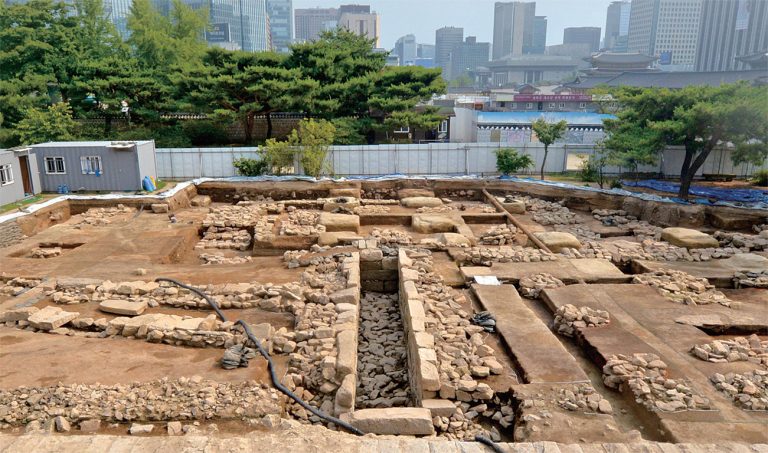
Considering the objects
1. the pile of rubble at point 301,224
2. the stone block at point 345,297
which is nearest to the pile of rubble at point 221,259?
the pile of rubble at point 301,224

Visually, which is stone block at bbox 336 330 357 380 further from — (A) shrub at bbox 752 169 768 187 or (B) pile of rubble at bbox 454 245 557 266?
(A) shrub at bbox 752 169 768 187

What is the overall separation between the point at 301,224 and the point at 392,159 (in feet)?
23.9

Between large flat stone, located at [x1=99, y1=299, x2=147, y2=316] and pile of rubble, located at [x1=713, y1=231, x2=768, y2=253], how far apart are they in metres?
11.9

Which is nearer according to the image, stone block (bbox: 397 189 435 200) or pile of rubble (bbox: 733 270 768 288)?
pile of rubble (bbox: 733 270 768 288)

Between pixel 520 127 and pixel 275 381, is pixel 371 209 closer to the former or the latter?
pixel 275 381

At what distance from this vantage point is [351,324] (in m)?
7.84

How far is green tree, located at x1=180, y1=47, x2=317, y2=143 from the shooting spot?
22.1 meters

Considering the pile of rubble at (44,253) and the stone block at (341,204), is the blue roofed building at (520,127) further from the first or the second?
the pile of rubble at (44,253)

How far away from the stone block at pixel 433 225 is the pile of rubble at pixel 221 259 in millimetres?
4379

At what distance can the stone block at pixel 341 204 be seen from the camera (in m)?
16.1

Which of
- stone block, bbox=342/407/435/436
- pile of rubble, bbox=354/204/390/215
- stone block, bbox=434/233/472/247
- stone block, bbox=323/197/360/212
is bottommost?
stone block, bbox=342/407/435/436

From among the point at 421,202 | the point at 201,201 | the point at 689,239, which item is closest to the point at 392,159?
the point at 421,202

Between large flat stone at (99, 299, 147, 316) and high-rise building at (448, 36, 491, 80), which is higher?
high-rise building at (448, 36, 491, 80)

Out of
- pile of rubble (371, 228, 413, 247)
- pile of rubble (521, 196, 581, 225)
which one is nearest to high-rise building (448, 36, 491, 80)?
pile of rubble (521, 196, 581, 225)
